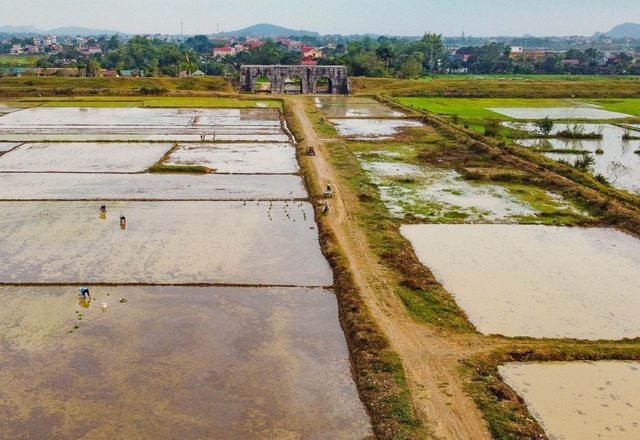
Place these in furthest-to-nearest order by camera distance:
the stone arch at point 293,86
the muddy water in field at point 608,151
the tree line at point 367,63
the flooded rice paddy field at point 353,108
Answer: the tree line at point 367,63 → the stone arch at point 293,86 → the flooded rice paddy field at point 353,108 → the muddy water in field at point 608,151

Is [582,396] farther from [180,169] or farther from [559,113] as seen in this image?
[559,113]

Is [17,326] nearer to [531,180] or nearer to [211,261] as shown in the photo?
[211,261]

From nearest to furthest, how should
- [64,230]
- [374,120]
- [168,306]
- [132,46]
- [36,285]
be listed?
[168,306]
[36,285]
[64,230]
[374,120]
[132,46]

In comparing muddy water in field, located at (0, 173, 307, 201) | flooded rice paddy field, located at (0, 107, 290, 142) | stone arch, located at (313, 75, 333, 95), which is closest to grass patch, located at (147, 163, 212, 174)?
muddy water in field, located at (0, 173, 307, 201)

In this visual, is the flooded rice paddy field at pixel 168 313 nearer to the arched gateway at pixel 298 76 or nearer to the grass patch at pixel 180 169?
the grass patch at pixel 180 169

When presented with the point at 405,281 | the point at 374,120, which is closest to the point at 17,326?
the point at 405,281

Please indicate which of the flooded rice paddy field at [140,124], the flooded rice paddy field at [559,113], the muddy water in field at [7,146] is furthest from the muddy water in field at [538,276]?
the flooded rice paddy field at [559,113]
